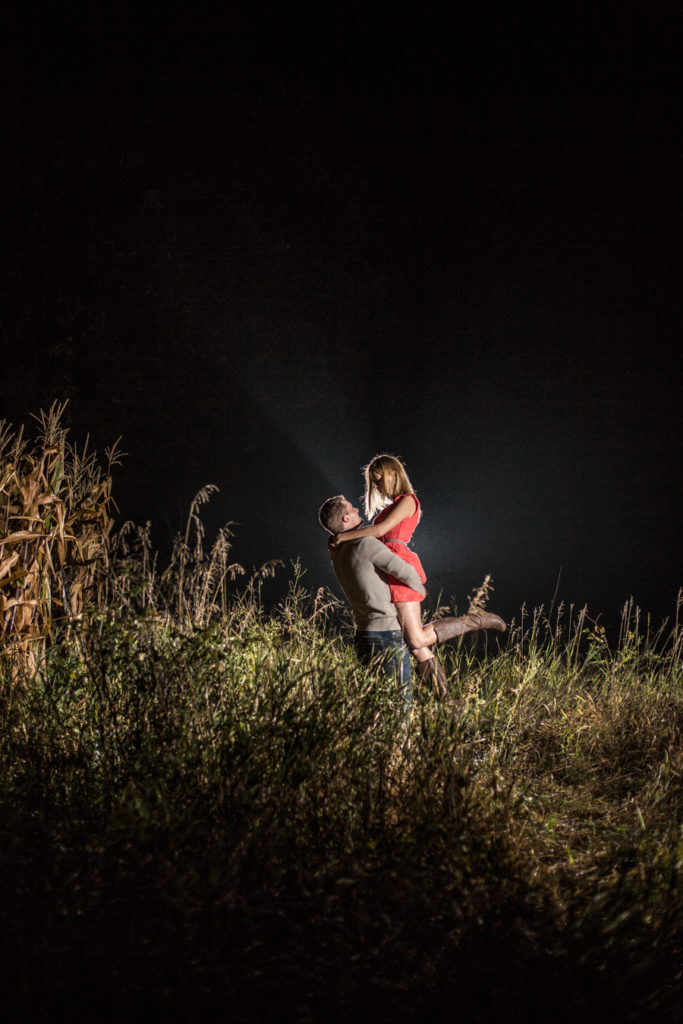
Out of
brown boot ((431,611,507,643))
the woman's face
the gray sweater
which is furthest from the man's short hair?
brown boot ((431,611,507,643))

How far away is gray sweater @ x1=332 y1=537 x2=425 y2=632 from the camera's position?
4.10 meters

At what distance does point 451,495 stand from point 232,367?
14.9ft

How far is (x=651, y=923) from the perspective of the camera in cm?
245

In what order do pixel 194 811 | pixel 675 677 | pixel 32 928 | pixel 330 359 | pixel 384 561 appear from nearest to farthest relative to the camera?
pixel 32 928 → pixel 194 811 → pixel 384 561 → pixel 675 677 → pixel 330 359

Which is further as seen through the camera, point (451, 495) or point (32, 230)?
point (451, 495)

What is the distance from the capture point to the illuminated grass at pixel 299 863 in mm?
2258

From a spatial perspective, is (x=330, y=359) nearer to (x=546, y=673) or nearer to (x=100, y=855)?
(x=546, y=673)

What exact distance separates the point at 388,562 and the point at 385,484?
0.63 meters

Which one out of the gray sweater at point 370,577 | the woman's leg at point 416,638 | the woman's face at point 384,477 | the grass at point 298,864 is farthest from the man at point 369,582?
the grass at point 298,864

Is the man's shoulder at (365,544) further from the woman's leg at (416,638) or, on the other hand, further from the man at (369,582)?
the woman's leg at (416,638)

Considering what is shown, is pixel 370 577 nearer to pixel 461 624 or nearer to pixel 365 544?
pixel 365 544

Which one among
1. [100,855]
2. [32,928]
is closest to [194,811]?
[100,855]

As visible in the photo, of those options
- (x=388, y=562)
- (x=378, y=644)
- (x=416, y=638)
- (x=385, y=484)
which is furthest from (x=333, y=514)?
(x=416, y=638)

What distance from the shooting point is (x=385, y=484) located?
15.3ft
